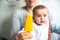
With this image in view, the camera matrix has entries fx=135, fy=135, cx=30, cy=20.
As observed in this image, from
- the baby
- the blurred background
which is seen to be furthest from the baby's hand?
the blurred background

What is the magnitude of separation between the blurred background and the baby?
4 cm

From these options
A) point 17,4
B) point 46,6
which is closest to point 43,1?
point 46,6

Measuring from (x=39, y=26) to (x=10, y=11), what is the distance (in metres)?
0.19

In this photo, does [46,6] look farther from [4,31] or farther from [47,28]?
[4,31]

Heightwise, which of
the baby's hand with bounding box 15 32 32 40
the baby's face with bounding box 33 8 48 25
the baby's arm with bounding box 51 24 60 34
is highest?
the baby's face with bounding box 33 8 48 25

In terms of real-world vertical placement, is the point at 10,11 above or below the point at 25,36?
above

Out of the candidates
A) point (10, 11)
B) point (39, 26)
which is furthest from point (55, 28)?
point (10, 11)

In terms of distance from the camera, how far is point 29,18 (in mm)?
686

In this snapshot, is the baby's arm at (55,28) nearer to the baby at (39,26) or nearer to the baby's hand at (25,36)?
the baby at (39,26)

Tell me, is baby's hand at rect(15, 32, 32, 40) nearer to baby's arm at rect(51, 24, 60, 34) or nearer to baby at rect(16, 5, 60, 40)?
baby at rect(16, 5, 60, 40)

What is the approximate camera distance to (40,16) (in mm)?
668

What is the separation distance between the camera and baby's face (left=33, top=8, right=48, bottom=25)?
666 millimetres

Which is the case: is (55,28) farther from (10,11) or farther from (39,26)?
(10,11)

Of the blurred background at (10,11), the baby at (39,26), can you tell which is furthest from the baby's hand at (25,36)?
the blurred background at (10,11)
